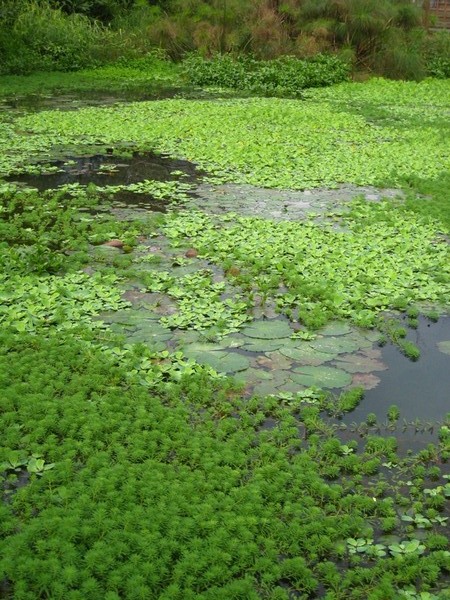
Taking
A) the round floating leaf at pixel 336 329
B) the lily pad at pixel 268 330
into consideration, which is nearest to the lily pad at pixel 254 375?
the lily pad at pixel 268 330

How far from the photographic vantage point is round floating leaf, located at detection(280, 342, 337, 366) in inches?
187

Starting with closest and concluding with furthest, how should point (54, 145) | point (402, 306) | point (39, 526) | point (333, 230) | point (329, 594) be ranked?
point (329, 594) → point (39, 526) → point (402, 306) → point (333, 230) → point (54, 145)

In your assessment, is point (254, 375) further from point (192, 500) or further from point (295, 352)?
point (192, 500)

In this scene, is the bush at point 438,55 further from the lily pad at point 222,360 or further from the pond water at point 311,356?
the lily pad at point 222,360

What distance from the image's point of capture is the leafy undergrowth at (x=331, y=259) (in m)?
5.53

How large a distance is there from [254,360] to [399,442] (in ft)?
3.74

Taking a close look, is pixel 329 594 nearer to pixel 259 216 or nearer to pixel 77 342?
pixel 77 342

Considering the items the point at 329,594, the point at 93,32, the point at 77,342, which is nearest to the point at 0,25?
the point at 93,32

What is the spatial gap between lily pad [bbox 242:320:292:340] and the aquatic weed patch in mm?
3697

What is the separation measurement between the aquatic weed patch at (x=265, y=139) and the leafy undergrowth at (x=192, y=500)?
16.7ft

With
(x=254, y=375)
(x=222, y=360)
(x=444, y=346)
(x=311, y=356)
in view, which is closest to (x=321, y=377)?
(x=311, y=356)

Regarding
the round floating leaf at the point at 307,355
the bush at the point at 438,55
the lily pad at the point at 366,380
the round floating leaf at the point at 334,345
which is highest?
the round floating leaf at the point at 307,355

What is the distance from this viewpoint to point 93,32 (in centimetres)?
1919

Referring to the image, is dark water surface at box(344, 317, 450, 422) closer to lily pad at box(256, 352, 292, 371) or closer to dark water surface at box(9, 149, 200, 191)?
lily pad at box(256, 352, 292, 371)
